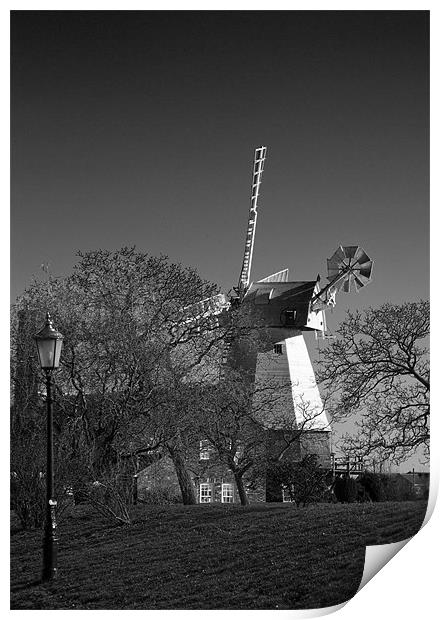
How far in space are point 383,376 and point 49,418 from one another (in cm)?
431

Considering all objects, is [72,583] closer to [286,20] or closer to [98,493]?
[98,493]

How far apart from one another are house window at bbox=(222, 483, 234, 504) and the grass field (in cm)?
389

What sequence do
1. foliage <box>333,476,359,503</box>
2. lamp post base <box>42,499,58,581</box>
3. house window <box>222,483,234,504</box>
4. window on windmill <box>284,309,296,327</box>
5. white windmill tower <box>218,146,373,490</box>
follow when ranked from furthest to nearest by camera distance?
house window <box>222,483,234,504</box>, window on windmill <box>284,309,296,327</box>, white windmill tower <box>218,146,373,490</box>, foliage <box>333,476,359,503</box>, lamp post base <box>42,499,58,581</box>

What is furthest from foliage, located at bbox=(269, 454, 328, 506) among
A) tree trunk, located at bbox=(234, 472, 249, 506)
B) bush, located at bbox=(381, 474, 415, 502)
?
tree trunk, located at bbox=(234, 472, 249, 506)

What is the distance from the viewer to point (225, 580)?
1005 centimetres

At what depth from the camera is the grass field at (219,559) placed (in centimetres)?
964

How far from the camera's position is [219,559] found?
35.1 ft

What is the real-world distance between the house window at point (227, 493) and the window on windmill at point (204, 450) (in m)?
1.29

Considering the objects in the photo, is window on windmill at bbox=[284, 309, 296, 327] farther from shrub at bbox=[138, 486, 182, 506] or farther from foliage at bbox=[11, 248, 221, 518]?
shrub at bbox=[138, 486, 182, 506]

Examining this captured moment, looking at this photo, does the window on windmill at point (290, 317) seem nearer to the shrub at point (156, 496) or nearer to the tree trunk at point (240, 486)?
Result: the tree trunk at point (240, 486)

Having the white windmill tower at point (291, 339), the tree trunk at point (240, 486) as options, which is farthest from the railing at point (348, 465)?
the tree trunk at point (240, 486)

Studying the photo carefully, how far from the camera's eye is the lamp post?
31.7 feet
